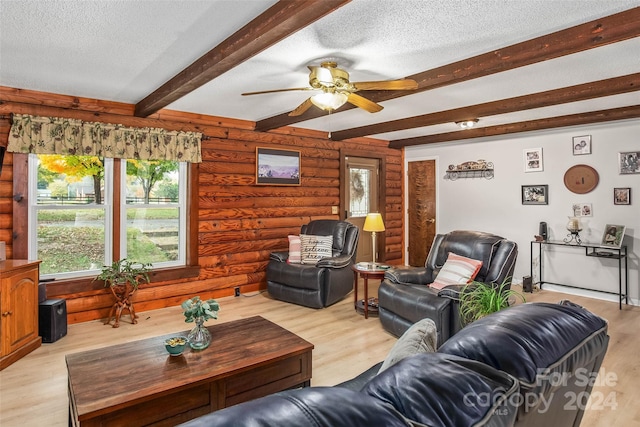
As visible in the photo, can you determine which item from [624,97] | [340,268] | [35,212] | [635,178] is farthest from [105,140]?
[635,178]

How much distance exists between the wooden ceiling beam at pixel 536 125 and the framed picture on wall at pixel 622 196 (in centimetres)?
91

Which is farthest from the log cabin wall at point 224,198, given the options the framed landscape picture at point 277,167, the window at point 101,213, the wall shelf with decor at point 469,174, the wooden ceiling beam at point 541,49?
the wooden ceiling beam at point 541,49

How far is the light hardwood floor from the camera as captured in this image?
2.34 m

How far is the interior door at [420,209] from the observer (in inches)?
273

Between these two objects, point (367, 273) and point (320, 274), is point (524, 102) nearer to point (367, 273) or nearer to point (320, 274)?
point (367, 273)

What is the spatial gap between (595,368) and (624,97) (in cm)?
392

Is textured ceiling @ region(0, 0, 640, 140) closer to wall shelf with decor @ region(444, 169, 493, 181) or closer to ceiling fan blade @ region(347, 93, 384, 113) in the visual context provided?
ceiling fan blade @ region(347, 93, 384, 113)

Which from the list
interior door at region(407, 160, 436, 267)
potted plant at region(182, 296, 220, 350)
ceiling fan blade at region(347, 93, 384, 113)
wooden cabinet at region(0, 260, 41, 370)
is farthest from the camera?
interior door at region(407, 160, 436, 267)

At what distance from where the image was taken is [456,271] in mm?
3500

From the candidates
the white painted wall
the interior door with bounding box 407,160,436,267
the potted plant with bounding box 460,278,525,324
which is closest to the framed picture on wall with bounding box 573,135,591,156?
the white painted wall

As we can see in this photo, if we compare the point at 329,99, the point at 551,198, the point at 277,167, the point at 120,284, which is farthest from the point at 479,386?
the point at 551,198

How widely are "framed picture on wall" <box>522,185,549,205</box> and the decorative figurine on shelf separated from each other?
44 centimetres

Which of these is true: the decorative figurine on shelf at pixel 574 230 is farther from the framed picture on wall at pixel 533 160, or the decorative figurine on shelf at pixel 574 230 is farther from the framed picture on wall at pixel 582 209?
the framed picture on wall at pixel 533 160

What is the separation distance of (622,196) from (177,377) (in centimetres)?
551
